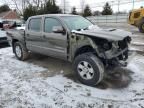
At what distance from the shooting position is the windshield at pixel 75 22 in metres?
5.89

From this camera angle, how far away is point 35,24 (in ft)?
A: 23.0

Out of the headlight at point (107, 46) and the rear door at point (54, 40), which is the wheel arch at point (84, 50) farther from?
the rear door at point (54, 40)

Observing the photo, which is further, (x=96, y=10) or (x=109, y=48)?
(x=96, y=10)

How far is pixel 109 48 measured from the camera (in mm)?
5070

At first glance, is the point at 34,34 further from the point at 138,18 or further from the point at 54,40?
the point at 138,18

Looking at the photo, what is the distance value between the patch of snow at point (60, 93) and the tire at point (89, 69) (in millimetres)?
179

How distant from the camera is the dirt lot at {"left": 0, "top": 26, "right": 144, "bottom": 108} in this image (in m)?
4.24

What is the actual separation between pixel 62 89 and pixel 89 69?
0.80 meters

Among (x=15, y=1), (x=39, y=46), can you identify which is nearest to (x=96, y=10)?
(x=15, y=1)

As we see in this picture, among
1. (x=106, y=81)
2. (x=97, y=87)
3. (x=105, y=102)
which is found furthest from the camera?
(x=106, y=81)

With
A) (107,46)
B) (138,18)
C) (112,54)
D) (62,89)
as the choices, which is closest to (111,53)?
(112,54)

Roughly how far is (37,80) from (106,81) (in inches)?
71.0

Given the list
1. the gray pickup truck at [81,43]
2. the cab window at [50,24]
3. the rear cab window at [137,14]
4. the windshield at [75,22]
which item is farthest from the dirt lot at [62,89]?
the rear cab window at [137,14]

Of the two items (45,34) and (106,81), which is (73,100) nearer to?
(106,81)
